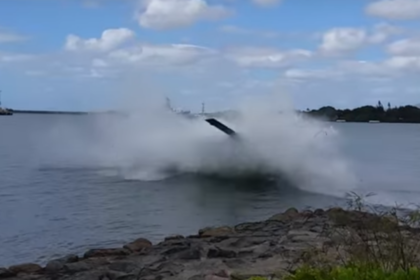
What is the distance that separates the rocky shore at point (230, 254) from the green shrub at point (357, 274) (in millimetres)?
774

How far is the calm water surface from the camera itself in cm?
1766

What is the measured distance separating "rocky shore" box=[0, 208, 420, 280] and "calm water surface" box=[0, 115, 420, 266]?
2.32 meters

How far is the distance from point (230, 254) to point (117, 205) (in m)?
11.9

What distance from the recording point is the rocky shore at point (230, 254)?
29.0 ft

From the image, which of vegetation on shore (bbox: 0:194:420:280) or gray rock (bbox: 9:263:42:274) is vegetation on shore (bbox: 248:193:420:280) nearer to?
vegetation on shore (bbox: 0:194:420:280)

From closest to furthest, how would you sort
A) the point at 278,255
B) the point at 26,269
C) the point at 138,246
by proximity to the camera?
the point at 278,255 < the point at 26,269 < the point at 138,246

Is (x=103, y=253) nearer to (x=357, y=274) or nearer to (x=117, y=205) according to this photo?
(x=357, y=274)

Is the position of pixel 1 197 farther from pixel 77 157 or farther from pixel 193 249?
pixel 77 157

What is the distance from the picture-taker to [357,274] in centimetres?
593

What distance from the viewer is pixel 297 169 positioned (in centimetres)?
3061

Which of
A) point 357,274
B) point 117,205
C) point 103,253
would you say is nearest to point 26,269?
point 103,253

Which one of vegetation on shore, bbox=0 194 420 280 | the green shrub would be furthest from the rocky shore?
the green shrub

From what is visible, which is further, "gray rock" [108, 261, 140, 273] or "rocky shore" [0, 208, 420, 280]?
"gray rock" [108, 261, 140, 273]

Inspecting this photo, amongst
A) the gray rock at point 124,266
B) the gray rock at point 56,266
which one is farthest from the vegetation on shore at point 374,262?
the gray rock at point 56,266
